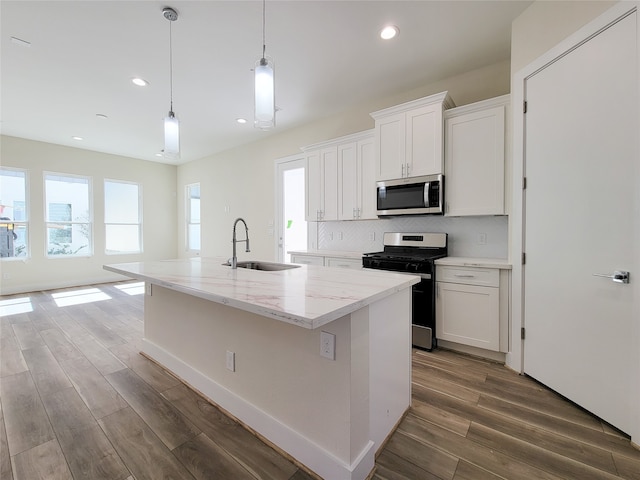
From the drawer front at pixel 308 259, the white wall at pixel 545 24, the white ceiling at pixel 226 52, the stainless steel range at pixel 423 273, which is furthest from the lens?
the drawer front at pixel 308 259

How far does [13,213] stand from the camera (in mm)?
5184

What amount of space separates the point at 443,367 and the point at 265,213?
374cm

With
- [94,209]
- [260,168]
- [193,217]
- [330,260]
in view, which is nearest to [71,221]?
[94,209]

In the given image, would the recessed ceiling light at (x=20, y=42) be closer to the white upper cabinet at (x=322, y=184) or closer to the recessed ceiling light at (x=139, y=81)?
the recessed ceiling light at (x=139, y=81)

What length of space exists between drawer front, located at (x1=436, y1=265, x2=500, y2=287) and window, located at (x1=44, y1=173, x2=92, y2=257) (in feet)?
23.1

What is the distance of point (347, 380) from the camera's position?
4.05 ft

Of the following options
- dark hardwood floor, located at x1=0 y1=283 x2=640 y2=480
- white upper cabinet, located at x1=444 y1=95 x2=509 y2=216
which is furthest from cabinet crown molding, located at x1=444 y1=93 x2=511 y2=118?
dark hardwood floor, located at x1=0 y1=283 x2=640 y2=480

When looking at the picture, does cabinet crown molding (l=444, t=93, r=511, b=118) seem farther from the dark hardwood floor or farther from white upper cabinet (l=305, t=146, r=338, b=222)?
the dark hardwood floor

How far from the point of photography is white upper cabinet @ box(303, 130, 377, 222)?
348 cm

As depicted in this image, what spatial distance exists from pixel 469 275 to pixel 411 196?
0.98m

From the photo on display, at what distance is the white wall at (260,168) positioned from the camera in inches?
120

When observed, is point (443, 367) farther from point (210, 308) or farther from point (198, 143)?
point (198, 143)

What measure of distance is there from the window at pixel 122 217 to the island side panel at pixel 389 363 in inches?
275

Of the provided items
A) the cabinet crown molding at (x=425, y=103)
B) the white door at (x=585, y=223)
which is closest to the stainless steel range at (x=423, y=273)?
the white door at (x=585, y=223)
